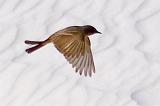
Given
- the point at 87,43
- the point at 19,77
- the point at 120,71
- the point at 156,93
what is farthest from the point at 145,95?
the point at 87,43

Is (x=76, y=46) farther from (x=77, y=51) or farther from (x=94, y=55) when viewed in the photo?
(x=94, y=55)

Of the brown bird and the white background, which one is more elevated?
the white background

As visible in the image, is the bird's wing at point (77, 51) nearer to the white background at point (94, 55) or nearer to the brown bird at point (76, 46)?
the brown bird at point (76, 46)

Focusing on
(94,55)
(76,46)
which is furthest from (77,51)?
(94,55)

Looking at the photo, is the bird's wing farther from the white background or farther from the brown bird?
the white background

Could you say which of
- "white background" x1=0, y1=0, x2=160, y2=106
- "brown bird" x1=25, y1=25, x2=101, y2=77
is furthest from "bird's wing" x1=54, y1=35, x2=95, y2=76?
"white background" x1=0, y1=0, x2=160, y2=106

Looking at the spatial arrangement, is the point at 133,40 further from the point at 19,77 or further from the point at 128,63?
the point at 19,77
